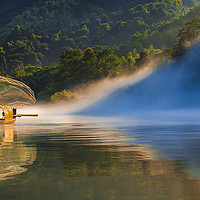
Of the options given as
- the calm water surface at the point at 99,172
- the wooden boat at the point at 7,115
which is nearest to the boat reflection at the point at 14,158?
the calm water surface at the point at 99,172

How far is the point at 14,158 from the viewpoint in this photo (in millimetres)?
15867

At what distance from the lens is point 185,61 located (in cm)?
14150

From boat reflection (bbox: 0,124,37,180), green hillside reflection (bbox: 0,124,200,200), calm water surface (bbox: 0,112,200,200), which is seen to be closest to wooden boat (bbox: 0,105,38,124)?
boat reflection (bbox: 0,124,37,180)

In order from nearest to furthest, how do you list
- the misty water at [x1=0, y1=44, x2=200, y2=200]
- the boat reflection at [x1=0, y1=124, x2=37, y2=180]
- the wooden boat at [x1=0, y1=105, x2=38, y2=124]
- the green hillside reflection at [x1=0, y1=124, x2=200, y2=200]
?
1. the green hillside reflection at [x1=0, y1=124, x2=200, y2=200]
2. the misty water at [x1=0, y1=44, x2=200, y2=200]
3. the boat reflection at [x1=0, y1=124, x2=37, y2=180]
4. the wooden boat at [x1=0, y1=105, x2=38, y2=124]

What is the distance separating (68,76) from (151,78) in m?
23.3

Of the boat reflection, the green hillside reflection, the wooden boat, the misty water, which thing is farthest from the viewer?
the wooden boat

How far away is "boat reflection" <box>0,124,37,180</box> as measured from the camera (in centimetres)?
1305

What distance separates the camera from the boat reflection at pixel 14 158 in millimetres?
13055

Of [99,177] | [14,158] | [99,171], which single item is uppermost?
[14,158]

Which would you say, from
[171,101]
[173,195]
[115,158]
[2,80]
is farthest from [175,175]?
[171,101]

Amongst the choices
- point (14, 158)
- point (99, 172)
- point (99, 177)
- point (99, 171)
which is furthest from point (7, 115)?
point (99, 177)

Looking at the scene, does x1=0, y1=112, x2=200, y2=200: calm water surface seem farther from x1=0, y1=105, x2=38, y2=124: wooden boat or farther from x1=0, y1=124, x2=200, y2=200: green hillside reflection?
x1=0, y1=105, x2=38, y2=124: wooden boat

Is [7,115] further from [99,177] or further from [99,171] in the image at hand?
[99,177]

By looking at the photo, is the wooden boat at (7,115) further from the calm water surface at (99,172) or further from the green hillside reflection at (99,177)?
the green hillside reflection at (99,177)
